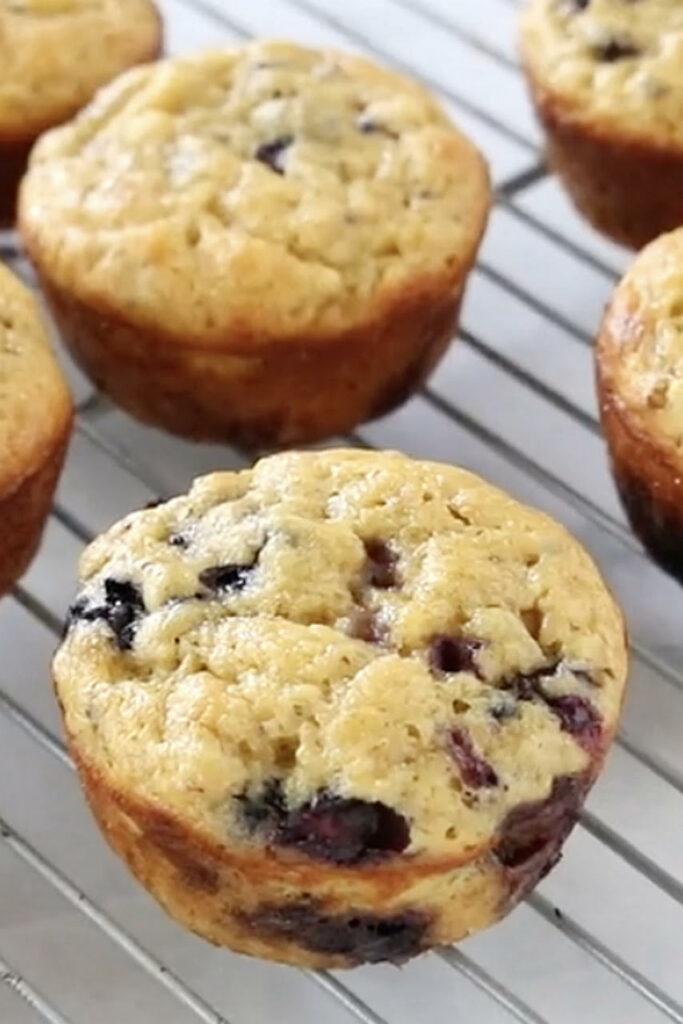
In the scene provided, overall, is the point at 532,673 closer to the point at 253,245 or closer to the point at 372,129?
the point at 253,245

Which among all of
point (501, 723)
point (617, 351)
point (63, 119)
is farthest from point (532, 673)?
point (63, 119)

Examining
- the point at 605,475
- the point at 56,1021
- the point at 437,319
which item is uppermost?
the point at 437,319

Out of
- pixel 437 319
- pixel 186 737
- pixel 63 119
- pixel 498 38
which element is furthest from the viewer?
pixel 498 38

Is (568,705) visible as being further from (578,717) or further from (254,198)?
(254,198)

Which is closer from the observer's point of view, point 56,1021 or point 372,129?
point 56,1021

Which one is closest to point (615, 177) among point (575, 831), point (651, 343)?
point (651, 343)

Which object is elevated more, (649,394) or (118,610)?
(649,394)
